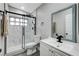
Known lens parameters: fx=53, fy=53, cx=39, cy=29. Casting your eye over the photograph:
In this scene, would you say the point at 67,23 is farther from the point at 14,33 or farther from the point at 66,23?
the point at 14,33

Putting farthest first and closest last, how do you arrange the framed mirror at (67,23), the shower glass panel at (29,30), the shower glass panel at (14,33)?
1. the shower glass panel at (29,30)
2. the shower glass panel at (14,33)
3. the framed mirror at (67,23)

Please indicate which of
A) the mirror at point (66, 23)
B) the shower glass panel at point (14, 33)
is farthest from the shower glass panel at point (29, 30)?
the mirror at point (66, 23)

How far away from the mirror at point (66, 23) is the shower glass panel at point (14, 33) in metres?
1.97

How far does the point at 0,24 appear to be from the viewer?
176 centimetres

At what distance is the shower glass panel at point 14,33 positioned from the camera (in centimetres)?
264

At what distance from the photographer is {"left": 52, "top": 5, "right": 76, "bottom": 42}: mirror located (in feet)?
4.37

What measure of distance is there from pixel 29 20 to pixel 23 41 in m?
1.27

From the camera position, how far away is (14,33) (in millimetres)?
2795

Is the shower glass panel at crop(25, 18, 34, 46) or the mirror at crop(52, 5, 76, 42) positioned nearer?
the mirror at crop(52, 5, 76, 42)

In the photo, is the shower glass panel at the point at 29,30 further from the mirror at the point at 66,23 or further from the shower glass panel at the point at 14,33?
the mirror at the point at 66,23

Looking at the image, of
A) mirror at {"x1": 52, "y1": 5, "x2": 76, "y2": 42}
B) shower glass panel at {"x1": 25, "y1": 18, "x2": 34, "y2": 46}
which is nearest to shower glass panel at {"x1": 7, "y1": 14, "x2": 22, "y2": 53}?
shower glass panel at {"x1": 25, "y1": 18, "x2": 34, "y2": 46}

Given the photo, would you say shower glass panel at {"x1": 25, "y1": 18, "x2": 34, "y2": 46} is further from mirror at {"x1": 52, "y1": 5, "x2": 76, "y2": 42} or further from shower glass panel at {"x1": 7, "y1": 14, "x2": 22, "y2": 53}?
mirror at {"x1": 52, "y1": 5, "x2": 76, "y2": 42}

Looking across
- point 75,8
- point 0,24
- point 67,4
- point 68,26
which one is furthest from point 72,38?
point 0,24

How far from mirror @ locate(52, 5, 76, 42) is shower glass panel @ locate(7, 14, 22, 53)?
1.97m
